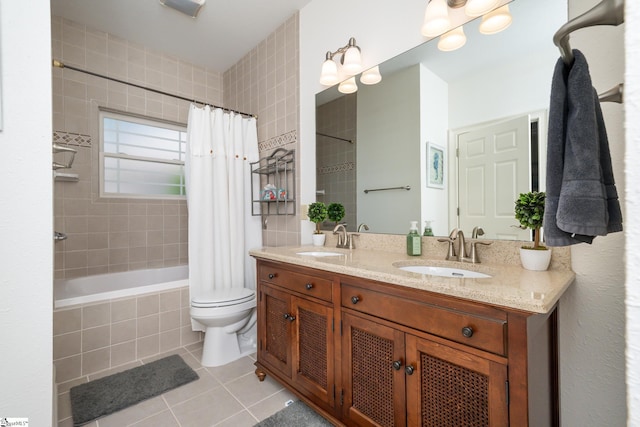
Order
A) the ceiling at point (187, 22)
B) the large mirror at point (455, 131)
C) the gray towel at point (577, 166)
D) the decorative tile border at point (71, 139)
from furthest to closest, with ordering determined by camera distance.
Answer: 1. the decorative tile border at point (71, 139)
2. the ceiling at point (187, 22)
3. the large mirror at point (455, 131)
4. the gray towel at point (577, 166)

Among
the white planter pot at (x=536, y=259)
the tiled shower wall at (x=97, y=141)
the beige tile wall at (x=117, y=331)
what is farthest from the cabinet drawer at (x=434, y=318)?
the tiled shower wall at (x=97, y=141)

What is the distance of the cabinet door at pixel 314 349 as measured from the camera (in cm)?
132

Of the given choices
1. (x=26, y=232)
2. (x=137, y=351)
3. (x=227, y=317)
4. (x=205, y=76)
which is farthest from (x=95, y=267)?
(x=205, y=76)

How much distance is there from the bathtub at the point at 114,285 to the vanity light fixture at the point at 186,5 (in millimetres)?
2098

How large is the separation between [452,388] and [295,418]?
89 cm

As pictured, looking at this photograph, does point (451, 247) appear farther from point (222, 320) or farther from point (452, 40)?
point (222, 320)

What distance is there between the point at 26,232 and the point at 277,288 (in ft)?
3.52

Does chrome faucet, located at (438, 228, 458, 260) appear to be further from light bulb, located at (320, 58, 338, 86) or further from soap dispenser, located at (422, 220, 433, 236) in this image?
light bulb, located at (320, 58, 338, 86)

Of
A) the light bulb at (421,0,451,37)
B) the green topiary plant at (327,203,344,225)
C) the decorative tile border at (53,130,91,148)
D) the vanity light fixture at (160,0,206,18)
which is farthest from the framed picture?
the decorative tile border at (53,130,91,148)

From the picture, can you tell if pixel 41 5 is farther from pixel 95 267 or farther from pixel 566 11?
pixel 95 267

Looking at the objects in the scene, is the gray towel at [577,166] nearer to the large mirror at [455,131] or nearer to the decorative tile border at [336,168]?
the large mirror at [455,131]

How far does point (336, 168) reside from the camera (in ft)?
6.90

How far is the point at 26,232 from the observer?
0.98 meters

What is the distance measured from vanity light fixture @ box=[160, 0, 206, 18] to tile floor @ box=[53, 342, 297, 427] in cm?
262
